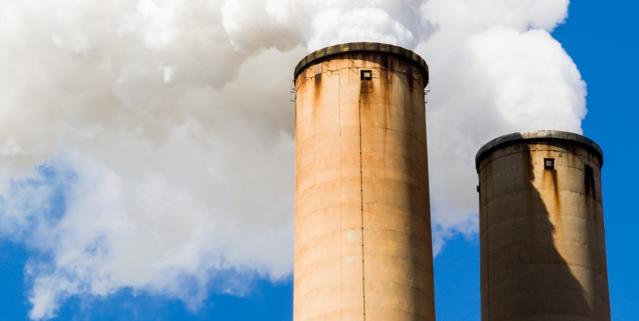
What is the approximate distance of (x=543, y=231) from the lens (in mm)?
55812

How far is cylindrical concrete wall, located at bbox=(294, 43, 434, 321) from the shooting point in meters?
45.0

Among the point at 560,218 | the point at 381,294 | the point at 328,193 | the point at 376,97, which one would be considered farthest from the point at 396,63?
the point at 560,218

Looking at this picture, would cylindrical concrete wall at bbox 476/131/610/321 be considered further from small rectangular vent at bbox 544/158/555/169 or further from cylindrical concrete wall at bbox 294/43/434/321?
cylindrical concrete wall at bbox 294/43/434/321

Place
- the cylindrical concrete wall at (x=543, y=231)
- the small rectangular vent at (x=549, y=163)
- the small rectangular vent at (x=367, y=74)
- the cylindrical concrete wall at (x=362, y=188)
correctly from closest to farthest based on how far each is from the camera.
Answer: the cylindrical concrete wall at (x=362, y=188), the small rectangular vent at (x=367, y=74), the cylindrical concrete wall at (x=543, y=231), the small rectangular vent at (x=549, y=163)

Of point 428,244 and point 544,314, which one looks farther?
point 544,314

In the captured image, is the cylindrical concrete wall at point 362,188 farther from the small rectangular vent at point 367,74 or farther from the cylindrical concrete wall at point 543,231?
the cylindrical concrete wall at point 543,231

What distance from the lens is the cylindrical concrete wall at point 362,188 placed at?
45.0m

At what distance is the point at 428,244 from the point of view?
46.8 meters

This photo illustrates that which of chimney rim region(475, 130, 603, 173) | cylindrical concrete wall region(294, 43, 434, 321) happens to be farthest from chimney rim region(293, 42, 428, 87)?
chimney rim region(475, 130, 603, 173)

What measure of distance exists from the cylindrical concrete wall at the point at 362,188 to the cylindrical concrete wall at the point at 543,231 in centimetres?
935

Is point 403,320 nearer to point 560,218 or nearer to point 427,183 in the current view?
point 427,183

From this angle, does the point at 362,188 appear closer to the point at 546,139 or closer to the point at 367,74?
the point at 367,74

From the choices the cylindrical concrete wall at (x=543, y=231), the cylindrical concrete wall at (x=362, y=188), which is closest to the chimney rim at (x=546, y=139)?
the cylindrical concrete wall at (x=543, y=231)

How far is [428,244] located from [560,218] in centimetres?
1081
